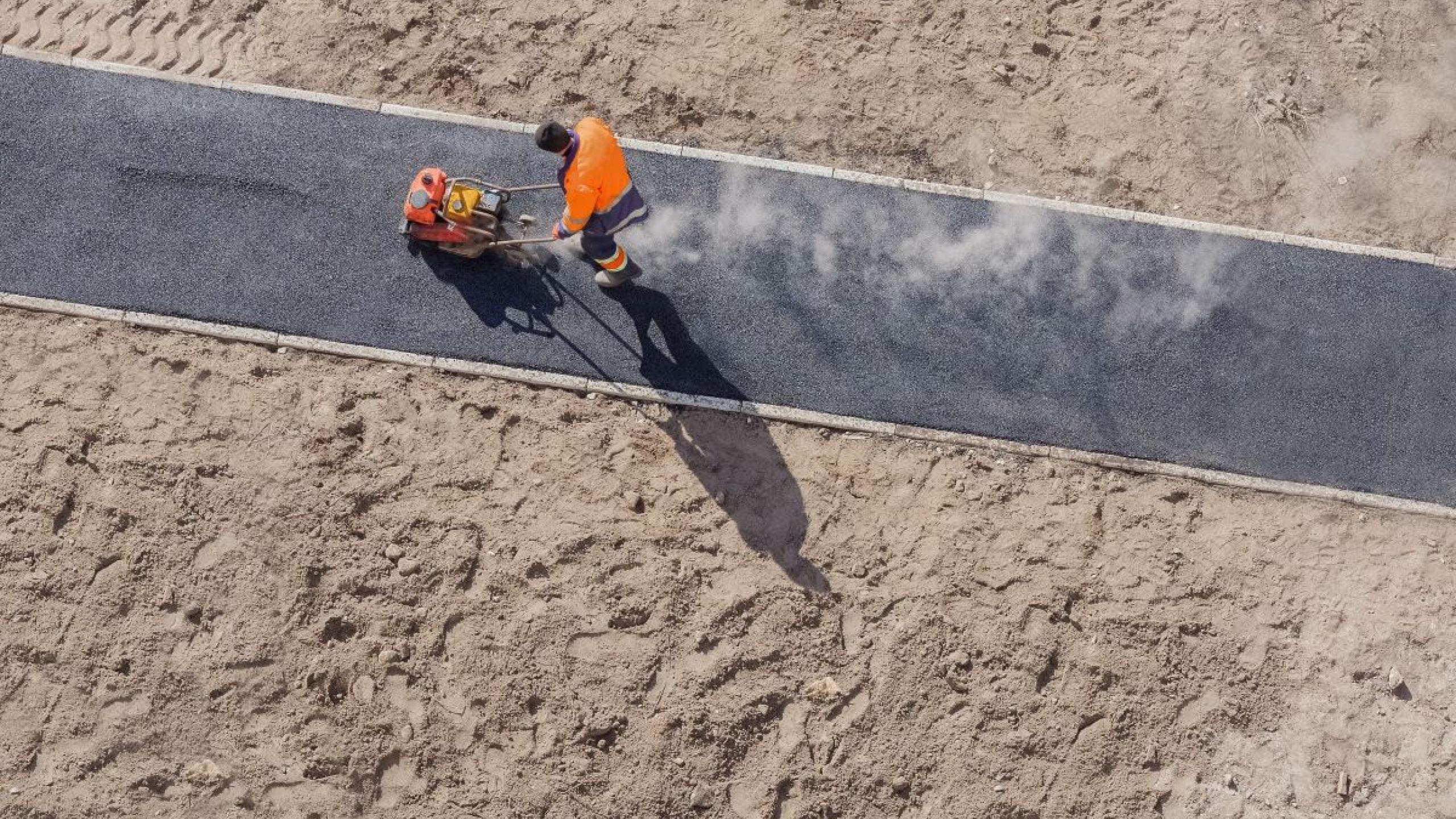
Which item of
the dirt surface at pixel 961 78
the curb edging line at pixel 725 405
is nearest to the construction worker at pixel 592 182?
the curb edging line at pixel 725 405

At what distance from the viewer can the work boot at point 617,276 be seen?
743 centimetres

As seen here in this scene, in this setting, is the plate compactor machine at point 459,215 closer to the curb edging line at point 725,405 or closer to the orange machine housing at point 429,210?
the orange machine housing at point 429,210

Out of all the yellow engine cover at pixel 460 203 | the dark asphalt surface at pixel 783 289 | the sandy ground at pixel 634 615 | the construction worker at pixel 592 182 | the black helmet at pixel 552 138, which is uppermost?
the black helmet at pixel 552 138

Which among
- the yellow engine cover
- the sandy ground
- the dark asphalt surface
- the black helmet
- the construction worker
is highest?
the black helmet

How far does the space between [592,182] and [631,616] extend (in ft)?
10.8

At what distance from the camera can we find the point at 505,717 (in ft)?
22.9

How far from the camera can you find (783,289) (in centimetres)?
779

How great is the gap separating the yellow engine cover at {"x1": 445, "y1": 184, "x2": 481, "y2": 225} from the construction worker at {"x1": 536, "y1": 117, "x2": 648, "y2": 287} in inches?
35.0

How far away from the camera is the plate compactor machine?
7281mm

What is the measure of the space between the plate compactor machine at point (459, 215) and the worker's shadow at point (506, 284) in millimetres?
113

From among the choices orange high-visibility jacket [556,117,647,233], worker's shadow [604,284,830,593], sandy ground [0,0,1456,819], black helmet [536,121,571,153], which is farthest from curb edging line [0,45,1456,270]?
sandy ground [0,0,1456,819]

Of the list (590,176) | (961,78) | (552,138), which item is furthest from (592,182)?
(961,78)

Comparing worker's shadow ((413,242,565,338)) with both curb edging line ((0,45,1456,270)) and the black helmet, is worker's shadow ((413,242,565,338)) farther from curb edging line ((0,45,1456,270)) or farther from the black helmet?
the black helmet

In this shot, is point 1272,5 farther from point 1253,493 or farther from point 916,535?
point 916,535
